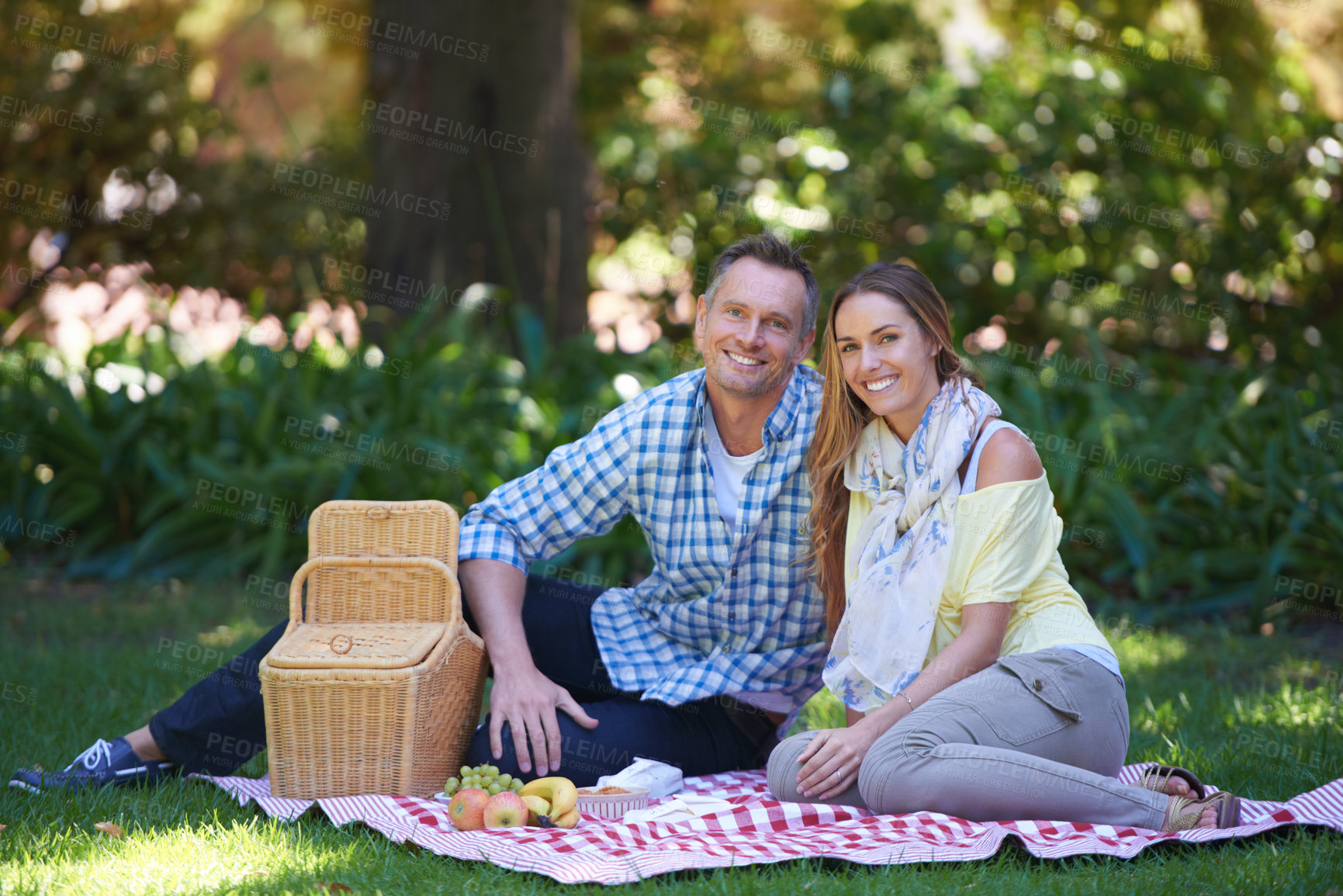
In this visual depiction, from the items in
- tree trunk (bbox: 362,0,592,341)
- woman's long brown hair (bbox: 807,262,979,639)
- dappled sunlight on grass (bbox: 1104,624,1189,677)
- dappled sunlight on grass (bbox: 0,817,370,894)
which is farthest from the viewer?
tree trunk (bbox: 362,0,592,341)

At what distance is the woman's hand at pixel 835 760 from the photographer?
8.95ft

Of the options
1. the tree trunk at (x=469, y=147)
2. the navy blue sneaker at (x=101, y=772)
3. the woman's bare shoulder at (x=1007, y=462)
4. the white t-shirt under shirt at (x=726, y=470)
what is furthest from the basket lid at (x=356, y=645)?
the tree trunk at (x=469, y=147)

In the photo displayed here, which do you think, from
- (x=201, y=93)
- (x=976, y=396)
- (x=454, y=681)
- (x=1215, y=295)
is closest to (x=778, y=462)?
(x=976, y=396)

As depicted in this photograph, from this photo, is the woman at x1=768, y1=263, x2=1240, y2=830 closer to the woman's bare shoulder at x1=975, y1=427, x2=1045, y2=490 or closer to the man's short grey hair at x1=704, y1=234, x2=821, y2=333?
the woman's bare shoulder at x1=975, y1=427, x2=1045, y2=490

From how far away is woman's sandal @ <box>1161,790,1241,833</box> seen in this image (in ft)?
8.50

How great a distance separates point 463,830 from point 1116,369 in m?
4.71

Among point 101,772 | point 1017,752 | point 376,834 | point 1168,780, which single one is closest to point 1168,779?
point 1168,780

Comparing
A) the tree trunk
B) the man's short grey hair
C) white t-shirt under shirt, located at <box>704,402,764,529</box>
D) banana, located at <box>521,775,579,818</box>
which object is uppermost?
the tree trunk

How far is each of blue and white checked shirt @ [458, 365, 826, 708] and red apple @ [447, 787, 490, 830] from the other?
60 cm

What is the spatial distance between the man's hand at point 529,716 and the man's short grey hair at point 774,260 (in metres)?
1.09

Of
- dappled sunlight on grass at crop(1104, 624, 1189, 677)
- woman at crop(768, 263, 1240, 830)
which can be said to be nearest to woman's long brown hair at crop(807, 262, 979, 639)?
woman at crop(768, 263, 1240, 830)

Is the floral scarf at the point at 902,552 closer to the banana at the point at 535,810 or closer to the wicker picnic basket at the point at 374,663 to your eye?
the banana at the point at 535,810

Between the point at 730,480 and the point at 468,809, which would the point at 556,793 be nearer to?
the point at 468,809

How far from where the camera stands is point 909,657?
2.80 metres
